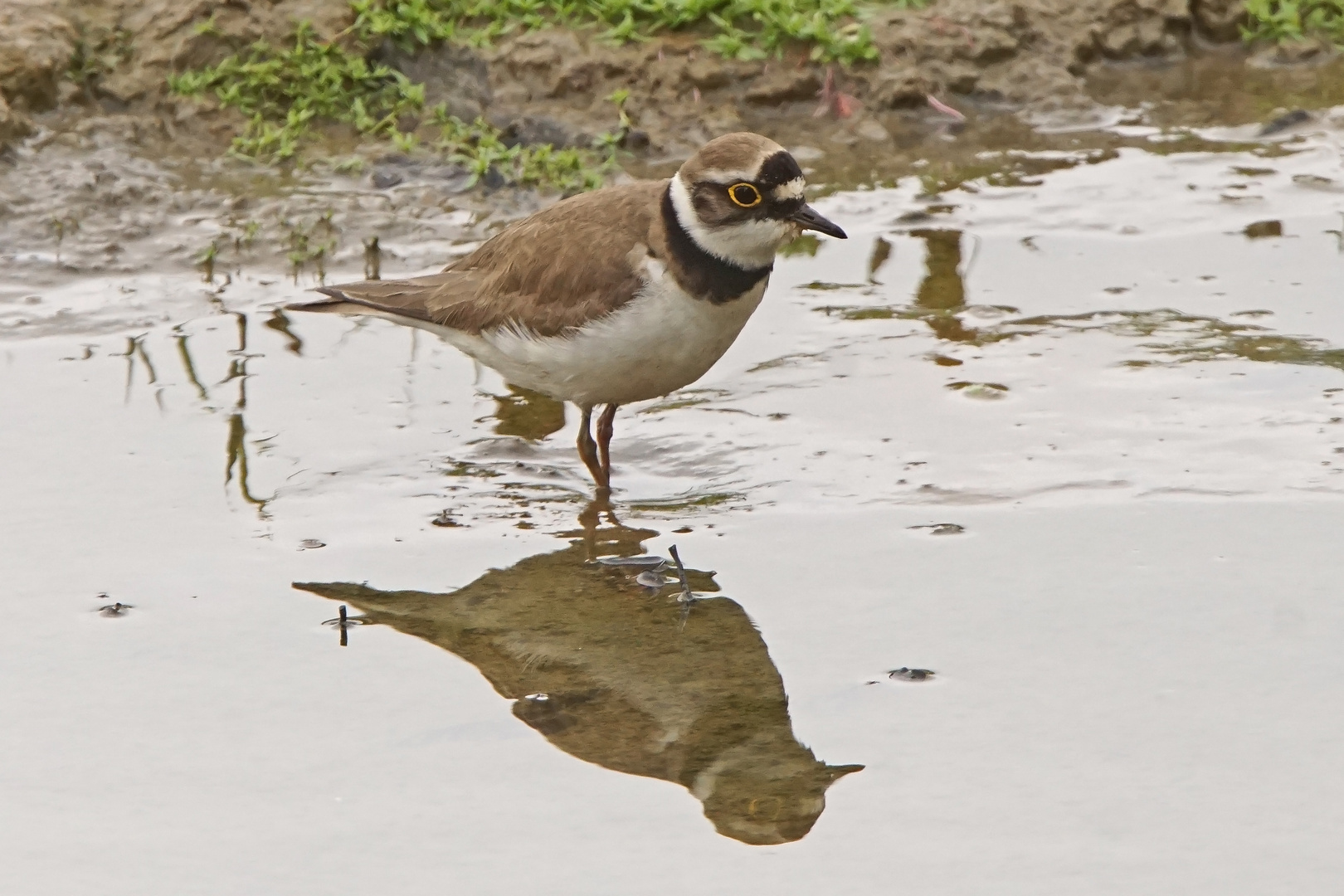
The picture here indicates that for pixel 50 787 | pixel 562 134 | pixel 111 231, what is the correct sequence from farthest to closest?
pixel 562 134 → pixel 111 231 → pixel 50 787

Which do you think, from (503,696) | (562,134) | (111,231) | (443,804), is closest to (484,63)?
(562,134)

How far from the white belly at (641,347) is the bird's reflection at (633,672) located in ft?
1.78

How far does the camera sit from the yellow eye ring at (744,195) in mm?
5664

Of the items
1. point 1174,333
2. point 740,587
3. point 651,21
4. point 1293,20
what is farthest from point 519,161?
point 1293,20

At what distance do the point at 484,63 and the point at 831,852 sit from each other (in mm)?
6387

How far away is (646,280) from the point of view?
565 centimetres

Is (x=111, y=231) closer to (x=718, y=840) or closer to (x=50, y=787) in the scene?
(x=50, y=787)

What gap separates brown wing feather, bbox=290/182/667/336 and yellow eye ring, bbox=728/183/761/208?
29 centimetres

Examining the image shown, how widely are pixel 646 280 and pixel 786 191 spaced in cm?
57

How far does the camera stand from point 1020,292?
7.39 meters

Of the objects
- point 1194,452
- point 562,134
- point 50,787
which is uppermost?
point 562,134

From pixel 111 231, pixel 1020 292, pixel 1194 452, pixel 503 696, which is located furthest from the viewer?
pixel 111 231

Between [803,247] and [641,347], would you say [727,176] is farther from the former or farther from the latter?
[803,247]

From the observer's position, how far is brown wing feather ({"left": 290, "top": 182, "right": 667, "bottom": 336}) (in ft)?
19.0
